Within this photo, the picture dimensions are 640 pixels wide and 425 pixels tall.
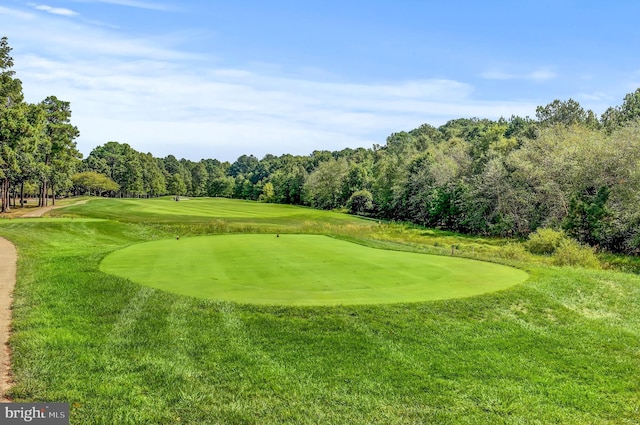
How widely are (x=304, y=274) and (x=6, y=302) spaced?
7388 mm

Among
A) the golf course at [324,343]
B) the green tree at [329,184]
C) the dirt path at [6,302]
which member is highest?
the green tree at [329,184]

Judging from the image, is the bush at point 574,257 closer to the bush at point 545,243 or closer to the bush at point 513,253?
the bush at point 513,253

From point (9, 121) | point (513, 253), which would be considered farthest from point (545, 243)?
point (9, 121)


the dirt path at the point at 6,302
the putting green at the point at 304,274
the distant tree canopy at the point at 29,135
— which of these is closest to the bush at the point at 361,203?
the distant tree canopy at the point at 29,135

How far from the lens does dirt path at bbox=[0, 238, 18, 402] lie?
6.50m

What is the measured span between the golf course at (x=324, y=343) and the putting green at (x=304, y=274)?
0.09 m

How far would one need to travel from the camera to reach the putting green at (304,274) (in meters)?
10.8

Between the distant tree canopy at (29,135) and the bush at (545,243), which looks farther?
the distant tree canopy at (29,135)

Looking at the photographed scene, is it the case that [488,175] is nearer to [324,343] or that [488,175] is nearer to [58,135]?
[324,343]

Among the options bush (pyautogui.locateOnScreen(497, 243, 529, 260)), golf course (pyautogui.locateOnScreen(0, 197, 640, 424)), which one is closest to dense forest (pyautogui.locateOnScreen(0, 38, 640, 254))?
bush (pyautogui.locateOnScreen(497, 243, 529, 260))

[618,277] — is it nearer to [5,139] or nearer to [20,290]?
[20,290]

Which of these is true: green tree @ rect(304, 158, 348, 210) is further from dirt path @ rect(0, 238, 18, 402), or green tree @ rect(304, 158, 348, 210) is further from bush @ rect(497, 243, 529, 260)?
dirt path @ rect(0, 238, 18, 402)

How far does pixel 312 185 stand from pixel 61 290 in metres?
85.8

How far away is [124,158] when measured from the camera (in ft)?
355
